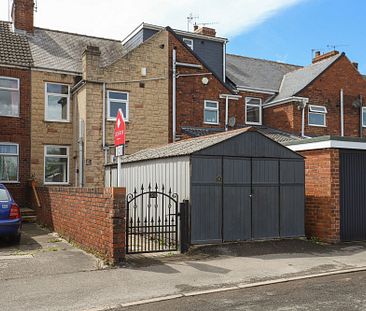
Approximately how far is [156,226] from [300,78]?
711 inches

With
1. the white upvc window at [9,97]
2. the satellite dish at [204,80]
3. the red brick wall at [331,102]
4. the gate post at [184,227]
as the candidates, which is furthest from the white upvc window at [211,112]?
the gate post at [184,227]

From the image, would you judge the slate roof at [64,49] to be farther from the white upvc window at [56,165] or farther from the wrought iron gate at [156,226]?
the wrought iron gate at [156,226]

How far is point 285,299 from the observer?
6625 mm

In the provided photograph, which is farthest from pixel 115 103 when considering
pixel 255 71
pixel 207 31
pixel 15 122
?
pixel 255 71

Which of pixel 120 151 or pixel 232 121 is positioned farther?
pixel 232 121

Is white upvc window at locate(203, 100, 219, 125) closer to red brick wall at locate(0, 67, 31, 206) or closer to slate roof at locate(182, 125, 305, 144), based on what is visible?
slate roof at locate(182, 125, 305, 144)

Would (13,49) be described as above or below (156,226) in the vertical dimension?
above

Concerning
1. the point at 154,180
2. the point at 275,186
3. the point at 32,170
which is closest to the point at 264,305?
the point at 275,186

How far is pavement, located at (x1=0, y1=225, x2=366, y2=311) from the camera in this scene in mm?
6766

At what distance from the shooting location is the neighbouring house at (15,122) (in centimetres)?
1823

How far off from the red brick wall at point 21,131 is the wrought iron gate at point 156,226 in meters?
7.99

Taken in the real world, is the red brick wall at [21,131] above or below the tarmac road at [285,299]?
above

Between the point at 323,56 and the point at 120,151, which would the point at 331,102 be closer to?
the point at 323,56

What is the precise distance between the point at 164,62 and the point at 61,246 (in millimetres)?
11228
